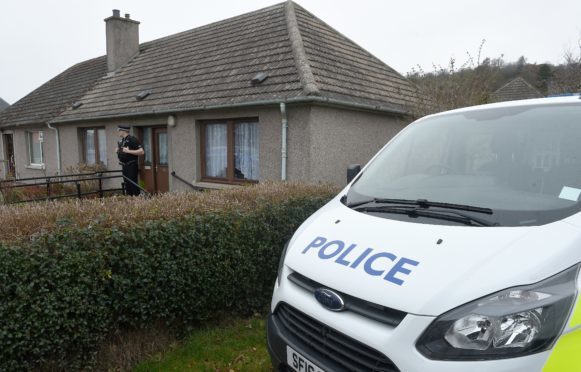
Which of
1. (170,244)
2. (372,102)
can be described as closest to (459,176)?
(170,244)

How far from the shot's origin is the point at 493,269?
1.72 m

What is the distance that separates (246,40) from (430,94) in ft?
17.4

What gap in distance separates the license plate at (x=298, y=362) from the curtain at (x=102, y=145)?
41.4 feet

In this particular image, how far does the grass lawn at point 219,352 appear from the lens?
324cm

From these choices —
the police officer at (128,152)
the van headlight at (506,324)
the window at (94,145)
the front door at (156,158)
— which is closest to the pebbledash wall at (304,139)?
the front door at (156,158)

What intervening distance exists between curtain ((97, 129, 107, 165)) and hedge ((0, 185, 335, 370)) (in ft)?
34.3

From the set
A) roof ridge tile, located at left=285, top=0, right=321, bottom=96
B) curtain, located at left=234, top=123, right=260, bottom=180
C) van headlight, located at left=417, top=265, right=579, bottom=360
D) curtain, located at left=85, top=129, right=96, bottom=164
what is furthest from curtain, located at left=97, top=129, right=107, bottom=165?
van headlight, located at left=417, top=265, right=579, bottom=360

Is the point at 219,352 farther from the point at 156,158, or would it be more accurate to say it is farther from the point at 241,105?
the point at 156,158

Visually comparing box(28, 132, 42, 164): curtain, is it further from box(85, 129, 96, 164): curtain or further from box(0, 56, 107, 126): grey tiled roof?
box(85, 129, 96, 164): curtain

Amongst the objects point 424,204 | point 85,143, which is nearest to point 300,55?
point 424,204

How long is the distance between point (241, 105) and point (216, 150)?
1882 millimetres

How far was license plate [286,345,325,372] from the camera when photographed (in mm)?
2086

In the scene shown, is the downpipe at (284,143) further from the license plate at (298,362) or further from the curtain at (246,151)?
the license plate at (298,362)

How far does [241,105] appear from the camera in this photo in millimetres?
8383
